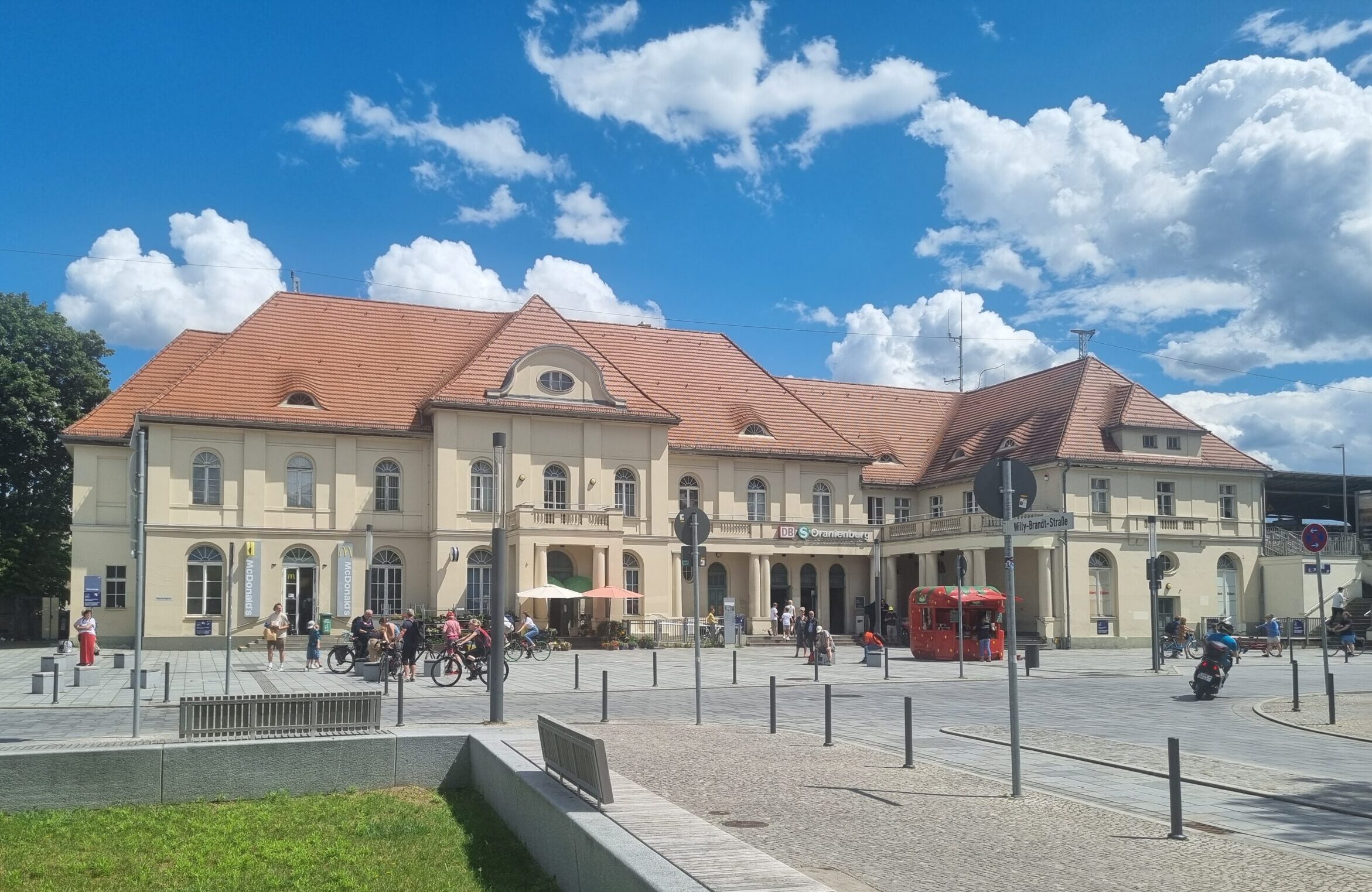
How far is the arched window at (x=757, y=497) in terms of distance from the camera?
2211 inches

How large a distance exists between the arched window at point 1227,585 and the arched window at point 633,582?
2508 cm

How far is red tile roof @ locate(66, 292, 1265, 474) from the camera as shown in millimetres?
48750

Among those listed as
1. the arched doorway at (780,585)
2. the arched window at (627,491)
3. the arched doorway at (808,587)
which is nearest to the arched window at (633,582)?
the arched window at (627,491)

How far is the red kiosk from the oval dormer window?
17.9m

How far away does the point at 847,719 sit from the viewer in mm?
19656

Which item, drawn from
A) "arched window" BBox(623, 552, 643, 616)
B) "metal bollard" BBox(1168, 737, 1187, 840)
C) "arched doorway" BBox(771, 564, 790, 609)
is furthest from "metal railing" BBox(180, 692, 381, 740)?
"arched doorway" BBox(771, 564, 790, 609)

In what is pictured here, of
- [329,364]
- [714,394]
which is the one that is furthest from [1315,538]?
[329,364]

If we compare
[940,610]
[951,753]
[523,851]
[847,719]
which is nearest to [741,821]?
[523,851]

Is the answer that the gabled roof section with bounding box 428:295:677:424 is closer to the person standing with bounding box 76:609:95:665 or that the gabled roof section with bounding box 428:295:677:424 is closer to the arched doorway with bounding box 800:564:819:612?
the arched doorway with bounding box 800:564:819:612

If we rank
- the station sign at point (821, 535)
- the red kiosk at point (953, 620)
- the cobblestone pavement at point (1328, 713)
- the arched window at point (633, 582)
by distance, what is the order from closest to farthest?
the cobblestone pavement at point (1328, 713) → the red kiosk at point (953, 620) → the arched window at point (633, 582) → the station sign at point (821, 535)

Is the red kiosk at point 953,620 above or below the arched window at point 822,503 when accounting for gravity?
below

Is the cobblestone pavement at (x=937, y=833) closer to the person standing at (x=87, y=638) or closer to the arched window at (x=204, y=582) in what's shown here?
the person standing at (x=87, y=638)

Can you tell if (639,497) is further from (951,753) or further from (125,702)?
(951,753)

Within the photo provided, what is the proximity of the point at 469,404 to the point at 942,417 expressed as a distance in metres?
27.5
